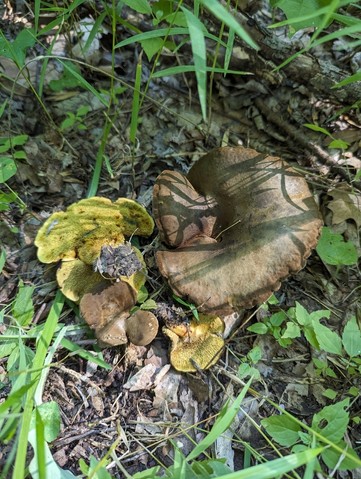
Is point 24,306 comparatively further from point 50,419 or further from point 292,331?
point 292,331

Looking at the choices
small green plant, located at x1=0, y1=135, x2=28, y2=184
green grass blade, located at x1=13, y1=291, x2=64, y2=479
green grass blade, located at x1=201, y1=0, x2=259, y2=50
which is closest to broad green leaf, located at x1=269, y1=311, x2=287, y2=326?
green grass blade, located at x1=13, y1=291, x2=64, y2=479

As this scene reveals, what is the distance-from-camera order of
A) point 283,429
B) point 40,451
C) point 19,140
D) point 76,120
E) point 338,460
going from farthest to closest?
1. point 76,120
2. point 19,140
3. point 283,429
4. point 338,460
5. point 40,451

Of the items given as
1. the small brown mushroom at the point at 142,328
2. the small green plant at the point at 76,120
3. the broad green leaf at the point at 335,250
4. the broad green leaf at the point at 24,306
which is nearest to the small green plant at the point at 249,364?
the small brown mushroom at the point at 142,328

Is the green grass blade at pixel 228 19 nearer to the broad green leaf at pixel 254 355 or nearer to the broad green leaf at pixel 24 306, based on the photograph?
the broad green leaf at pixel 254 355

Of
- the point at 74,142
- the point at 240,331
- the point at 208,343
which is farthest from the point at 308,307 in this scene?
the point at 74,142

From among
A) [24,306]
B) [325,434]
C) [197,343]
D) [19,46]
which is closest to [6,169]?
[19,46]

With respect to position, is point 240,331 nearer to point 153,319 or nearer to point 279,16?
point 153,319

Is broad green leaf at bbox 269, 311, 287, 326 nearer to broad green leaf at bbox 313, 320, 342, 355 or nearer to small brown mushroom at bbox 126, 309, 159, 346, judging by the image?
broad green leaf at bbox 313, 320, 342, 355
